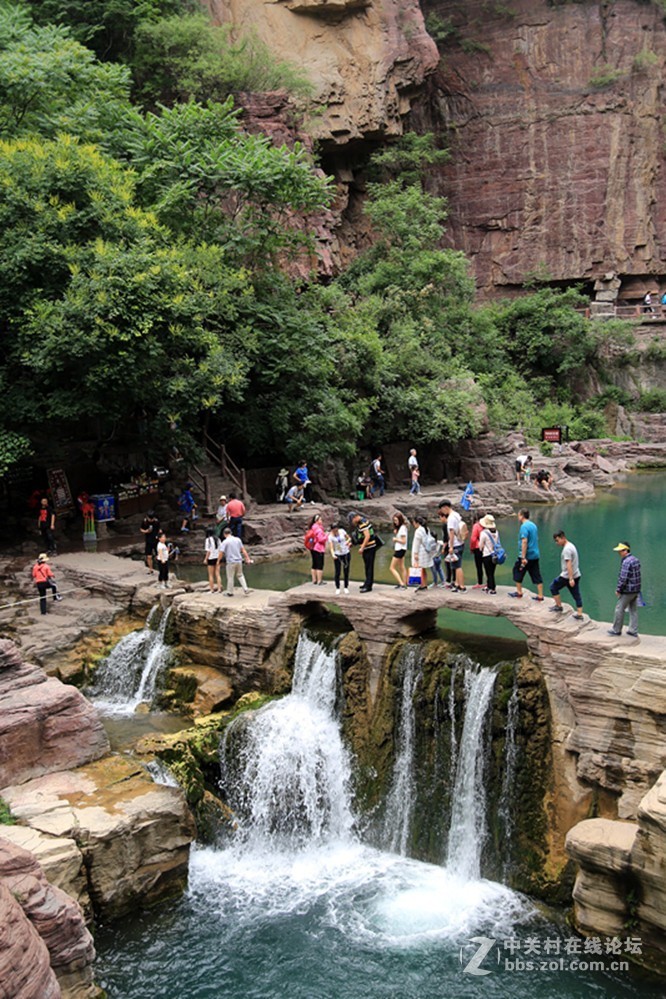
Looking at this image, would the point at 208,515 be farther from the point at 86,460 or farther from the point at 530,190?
the point at 530,190

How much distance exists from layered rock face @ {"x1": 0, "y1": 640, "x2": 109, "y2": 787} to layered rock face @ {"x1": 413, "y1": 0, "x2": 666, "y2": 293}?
35.3m

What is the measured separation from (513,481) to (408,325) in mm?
6682

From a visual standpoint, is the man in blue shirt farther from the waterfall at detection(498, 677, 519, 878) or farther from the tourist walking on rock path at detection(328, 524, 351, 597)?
the tourist walking on rock path at detection(328, 524, 351, 597)

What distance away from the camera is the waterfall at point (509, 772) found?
1112 centimetres

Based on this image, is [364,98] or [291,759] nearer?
[291,759]

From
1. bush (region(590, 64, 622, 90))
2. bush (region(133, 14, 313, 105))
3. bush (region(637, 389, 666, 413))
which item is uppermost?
bush (region(590, 64, 622, 90))

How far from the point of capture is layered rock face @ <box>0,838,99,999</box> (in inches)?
266

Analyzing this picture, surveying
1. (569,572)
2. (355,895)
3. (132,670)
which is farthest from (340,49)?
(355,895)

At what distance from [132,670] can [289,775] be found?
4201 millimetres

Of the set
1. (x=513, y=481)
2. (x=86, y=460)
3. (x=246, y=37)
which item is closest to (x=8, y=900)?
(x=86, y=460)

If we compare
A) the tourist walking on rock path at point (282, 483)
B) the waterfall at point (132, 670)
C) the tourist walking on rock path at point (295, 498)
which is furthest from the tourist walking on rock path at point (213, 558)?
the tourist walking on rock path at point (282, 483)

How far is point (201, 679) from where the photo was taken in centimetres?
1459

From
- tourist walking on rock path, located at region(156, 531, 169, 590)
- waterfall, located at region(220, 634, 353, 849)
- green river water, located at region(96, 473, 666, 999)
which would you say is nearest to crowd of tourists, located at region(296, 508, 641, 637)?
waterfall, located at region(220, 634, 353, 849)

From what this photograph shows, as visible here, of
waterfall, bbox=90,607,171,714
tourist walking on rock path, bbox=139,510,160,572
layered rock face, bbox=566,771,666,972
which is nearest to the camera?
layered rock face, bbox=566,771,666,972
